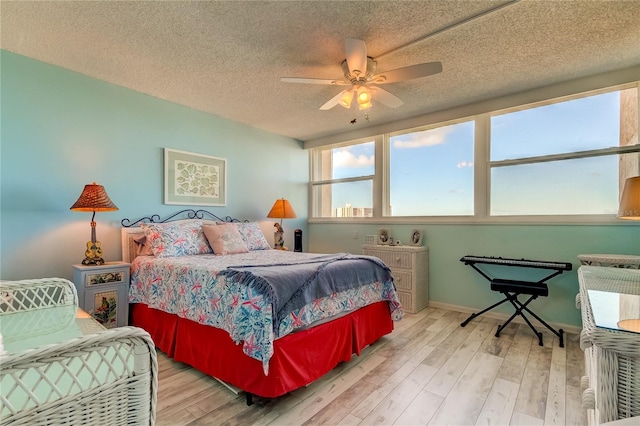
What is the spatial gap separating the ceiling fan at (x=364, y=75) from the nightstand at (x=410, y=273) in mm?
1889

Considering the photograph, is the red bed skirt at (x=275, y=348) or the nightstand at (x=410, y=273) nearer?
the red bed skirt at (x=275, y=348)

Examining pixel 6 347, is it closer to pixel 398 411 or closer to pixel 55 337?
pixel 55 337

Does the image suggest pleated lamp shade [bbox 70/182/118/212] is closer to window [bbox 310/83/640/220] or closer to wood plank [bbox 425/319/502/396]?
wood plank [bbox 425/319/502/396]

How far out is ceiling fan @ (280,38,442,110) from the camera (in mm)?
2162

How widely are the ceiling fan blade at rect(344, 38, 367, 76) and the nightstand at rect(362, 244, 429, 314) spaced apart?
7.46 feet

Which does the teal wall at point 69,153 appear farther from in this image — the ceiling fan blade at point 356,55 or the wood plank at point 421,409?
the wood plank at point 421,409

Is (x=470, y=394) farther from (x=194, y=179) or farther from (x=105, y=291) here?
(x=194, y=179)

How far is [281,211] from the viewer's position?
444 centimetres

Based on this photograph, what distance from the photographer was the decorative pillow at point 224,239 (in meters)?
3.26

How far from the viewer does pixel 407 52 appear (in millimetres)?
2512

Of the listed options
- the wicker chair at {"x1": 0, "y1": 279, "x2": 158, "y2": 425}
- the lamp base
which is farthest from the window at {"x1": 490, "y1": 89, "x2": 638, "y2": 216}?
the lamp base

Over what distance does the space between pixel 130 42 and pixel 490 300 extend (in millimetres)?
4301

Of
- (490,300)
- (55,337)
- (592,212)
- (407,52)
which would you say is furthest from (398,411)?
(592,212)

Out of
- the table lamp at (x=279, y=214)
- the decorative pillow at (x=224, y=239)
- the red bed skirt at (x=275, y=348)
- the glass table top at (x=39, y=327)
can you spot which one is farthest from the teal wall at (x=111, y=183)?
the glass table top at (x=39, y=327)
